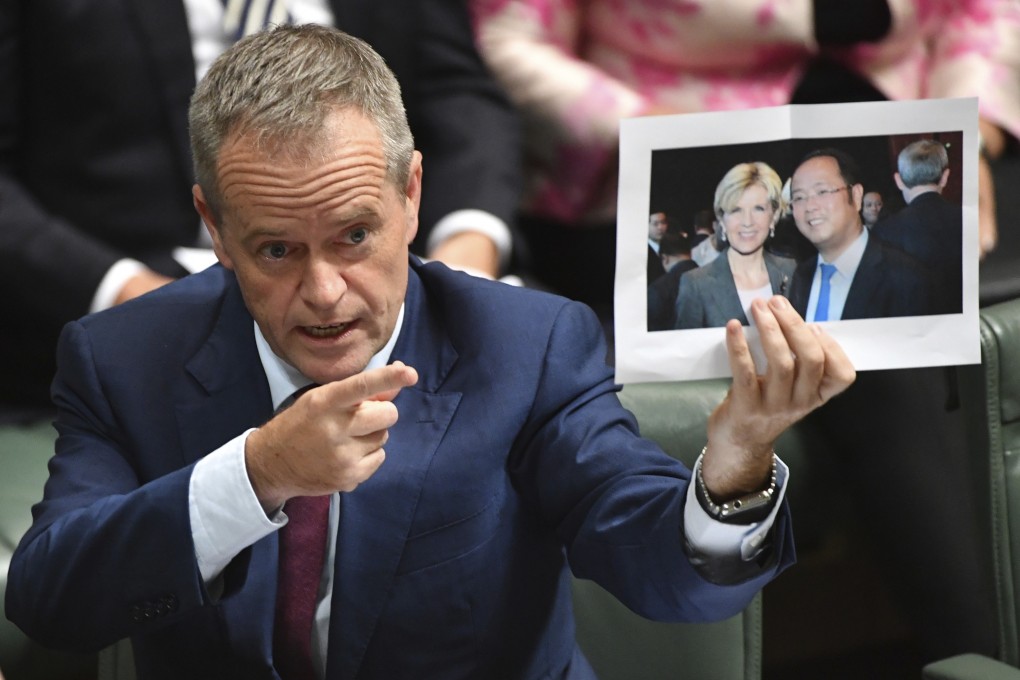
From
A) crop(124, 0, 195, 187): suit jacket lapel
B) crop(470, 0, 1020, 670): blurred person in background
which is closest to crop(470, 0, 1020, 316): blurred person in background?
crop(470, 0, 1020, 670): blurred person in background

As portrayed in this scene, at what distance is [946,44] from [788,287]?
128 centimetres

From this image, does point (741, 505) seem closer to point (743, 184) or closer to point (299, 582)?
point (743, 184)

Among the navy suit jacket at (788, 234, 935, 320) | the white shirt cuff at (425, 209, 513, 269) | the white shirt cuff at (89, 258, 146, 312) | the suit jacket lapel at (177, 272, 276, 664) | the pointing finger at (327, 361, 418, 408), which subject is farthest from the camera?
the white shirt cuff at (425, 209, 513, 269)

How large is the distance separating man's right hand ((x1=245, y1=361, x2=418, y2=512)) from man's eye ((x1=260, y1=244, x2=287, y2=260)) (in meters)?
0.17

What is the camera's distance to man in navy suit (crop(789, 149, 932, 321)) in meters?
1.18

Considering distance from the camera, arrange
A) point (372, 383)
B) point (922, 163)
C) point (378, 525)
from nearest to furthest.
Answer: point (372, 383), point (922, 163), point (378, 525)

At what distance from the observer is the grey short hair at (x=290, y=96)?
1.21m

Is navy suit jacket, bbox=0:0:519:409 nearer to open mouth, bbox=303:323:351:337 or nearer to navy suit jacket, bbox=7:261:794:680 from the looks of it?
navy suit jacket, bbox=7:261:794:680

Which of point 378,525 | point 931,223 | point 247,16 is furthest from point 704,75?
point 378,525

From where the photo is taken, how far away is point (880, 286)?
3.96 ft

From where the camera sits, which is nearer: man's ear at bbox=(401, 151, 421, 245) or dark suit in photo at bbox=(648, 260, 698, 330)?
dark suit in photo at bbox=(648, 260, 698, 330)

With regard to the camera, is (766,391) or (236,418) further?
(236,418)

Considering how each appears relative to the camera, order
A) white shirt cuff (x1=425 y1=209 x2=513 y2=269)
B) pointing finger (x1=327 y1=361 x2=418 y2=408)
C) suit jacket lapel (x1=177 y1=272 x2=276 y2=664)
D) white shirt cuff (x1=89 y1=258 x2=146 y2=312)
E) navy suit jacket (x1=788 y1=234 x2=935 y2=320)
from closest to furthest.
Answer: pointing finger (x1=327 y1=361 x2=418 y2=408)
navy suit jacket (x1=788 y1=234 x2=935 y2=320)
suit jacket lapel (x1=177 y1=272 x2=276 y2=664)
white shirt cuff (x1=89 y1=258 x2=146 y2=312)
white shirt cuff (x1=425 y1=209 x2=513 y2=269)

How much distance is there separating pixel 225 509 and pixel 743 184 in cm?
50
